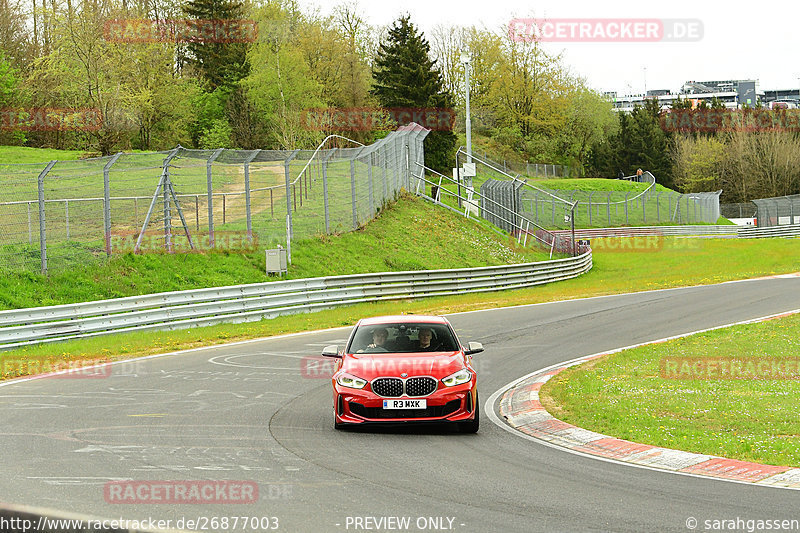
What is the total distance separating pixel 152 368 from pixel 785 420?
10.4m

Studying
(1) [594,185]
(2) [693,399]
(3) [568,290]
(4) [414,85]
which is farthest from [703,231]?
(2) [693,399]

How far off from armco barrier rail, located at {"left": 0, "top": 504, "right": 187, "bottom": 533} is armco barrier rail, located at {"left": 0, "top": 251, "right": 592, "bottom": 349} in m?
15.0

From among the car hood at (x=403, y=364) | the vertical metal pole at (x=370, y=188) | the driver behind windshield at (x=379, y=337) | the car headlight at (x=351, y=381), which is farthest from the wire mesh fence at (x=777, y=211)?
the car headlight at (x=351, y=381)

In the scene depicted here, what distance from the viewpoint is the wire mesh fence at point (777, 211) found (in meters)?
77.9

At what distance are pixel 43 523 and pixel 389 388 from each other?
20.6ft

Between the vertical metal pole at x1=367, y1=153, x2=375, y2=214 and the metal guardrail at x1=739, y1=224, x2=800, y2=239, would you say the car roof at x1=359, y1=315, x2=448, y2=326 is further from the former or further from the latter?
the metal guardrail at x1=739, y1=224, x2=800, y2=239

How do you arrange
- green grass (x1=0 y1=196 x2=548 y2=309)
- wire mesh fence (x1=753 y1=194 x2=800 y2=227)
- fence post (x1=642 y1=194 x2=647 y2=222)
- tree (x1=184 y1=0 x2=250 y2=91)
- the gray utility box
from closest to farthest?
green grass (x1=0 y1=196 x2=548 y2=309) < the gray utility box < fence post (x1=642 y1=194 x2=647 y2=222) < tree (x1=184 y1=0 x2=250 y2=91) < wire mesh fence (x1=753 y1=194 x2=800 y2=227)

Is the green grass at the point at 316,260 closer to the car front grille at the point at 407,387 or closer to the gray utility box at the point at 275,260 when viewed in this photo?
the gray utility box at the point at 275,260

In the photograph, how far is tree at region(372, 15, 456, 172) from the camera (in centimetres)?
7381

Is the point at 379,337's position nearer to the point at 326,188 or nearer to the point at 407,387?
the point at 407,387

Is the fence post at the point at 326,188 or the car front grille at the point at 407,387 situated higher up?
the fence post at the point at 326,188

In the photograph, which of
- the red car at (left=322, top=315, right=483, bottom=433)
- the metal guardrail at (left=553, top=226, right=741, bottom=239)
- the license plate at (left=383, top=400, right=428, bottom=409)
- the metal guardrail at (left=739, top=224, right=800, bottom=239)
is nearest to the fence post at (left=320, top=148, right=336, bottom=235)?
the red car at (left=322, top=315, right=483, bottom=433)

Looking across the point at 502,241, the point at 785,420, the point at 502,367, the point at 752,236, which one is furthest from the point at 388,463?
the point at 752,236

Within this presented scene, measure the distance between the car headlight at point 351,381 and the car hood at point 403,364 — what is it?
0.06 meters
